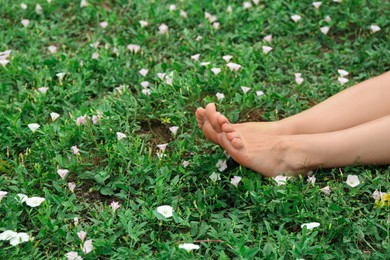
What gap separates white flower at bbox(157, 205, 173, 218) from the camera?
311 cm

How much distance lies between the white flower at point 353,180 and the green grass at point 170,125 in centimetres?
5

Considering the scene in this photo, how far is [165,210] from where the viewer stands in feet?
10.3

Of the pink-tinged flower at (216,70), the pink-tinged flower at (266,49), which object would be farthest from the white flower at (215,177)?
the pink-tinged flower at (266,49)

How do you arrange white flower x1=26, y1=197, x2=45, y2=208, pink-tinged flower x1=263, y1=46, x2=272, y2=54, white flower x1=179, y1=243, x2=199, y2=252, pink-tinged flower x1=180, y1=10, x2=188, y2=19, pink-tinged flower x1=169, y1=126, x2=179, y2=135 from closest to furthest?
white flower x1=179, y1=243, x2=199, y2=252
white flower x1=26, y1=197, x2=45, y2=208
pink-tinged flower x1=169, y1=126, x2=179, y2=135
pink-tinged flower x1=263, y1=46, x2=272, y2=54
pink-tinged flower x1=180, y1=10, x2=188, y2=19

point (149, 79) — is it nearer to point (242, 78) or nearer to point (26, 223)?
point (242, 78)

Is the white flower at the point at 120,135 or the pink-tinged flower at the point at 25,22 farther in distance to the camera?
the pink-tinged flower at the point at 25,22

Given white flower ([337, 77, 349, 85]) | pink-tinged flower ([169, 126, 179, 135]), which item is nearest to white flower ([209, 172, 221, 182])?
pink-tinged flower ([169, 126, 179, 135])

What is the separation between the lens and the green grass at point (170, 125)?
10.1ft

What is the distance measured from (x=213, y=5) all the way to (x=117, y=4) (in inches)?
30.2

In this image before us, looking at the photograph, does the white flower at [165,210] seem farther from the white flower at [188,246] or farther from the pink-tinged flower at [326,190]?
the pink-tinged flower at [326,190]

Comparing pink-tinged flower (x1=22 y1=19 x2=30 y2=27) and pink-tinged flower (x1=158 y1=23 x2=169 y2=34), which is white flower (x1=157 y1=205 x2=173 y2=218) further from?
pink-tinged flower (x1=22 y1=19 x2=30 y2=27)

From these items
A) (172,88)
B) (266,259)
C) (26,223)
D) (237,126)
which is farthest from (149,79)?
(266,259)

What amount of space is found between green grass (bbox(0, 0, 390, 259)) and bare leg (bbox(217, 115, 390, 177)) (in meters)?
0.08

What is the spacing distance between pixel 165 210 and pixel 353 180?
3.08 feet
